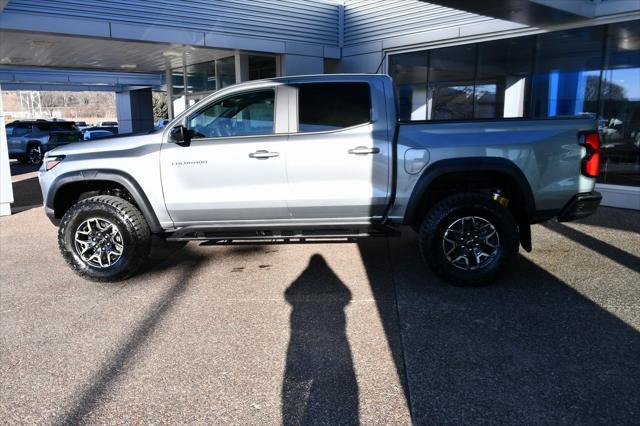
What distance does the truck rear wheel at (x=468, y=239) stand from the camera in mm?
4699

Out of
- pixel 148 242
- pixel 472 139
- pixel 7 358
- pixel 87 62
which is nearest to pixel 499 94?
pixel 472 139

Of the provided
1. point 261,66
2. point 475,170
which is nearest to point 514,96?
point 261,66

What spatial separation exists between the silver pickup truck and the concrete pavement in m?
0.47

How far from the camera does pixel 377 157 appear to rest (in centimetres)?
478

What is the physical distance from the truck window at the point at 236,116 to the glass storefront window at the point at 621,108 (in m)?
6.89

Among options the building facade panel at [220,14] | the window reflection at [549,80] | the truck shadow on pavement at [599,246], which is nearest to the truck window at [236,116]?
the truck shadow on pavement at [599,246]

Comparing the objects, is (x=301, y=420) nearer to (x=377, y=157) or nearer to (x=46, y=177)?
(x=377, y=157)

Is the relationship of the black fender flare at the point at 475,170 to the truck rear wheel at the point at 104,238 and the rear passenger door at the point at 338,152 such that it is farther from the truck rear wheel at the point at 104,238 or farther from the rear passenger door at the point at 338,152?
the truck rear wheel at the point at 104,238

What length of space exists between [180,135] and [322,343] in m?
2.41

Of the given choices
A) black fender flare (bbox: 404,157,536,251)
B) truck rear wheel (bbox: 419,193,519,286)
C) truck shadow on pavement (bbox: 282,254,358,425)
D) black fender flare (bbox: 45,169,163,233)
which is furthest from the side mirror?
truck rear wheel (bbox: 419,193,519,286)

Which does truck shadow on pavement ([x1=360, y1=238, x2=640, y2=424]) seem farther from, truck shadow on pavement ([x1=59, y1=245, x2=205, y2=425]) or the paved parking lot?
truck shadow on pavement ([x1=59, y1=245, x2=205, y2=425])

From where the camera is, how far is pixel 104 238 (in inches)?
202

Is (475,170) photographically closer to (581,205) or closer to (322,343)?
(581,205)

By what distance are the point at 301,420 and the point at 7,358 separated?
2.26m
